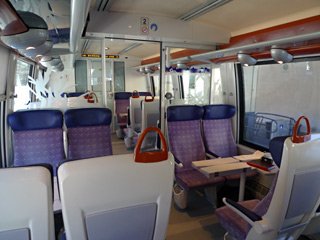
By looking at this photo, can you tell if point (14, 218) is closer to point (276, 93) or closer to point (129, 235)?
point (129, 235)

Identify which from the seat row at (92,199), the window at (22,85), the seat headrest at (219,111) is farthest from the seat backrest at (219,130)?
the window at (22,85)

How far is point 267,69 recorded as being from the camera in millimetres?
3295

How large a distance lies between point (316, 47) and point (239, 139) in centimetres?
185

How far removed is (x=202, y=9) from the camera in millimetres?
3090

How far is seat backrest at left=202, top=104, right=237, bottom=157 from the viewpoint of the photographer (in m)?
3.58

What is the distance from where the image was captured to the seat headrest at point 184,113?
10.8ft

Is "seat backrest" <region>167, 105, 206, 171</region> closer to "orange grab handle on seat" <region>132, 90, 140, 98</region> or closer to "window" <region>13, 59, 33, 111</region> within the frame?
"orange grab handle on seat" <region>132, 90, 140, 98</region>

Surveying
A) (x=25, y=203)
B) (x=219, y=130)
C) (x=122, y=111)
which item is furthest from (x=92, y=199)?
(x=122, y=111)

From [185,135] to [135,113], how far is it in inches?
82.2

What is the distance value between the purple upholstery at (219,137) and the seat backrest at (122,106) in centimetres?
219

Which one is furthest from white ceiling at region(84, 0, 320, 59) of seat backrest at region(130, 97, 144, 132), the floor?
the floor

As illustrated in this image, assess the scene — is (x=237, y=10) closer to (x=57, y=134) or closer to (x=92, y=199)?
(x=57, y=134)

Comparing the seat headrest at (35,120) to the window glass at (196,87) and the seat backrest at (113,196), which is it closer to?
the seat backrest at (113,196)

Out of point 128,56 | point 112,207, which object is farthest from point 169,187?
point 128,56
